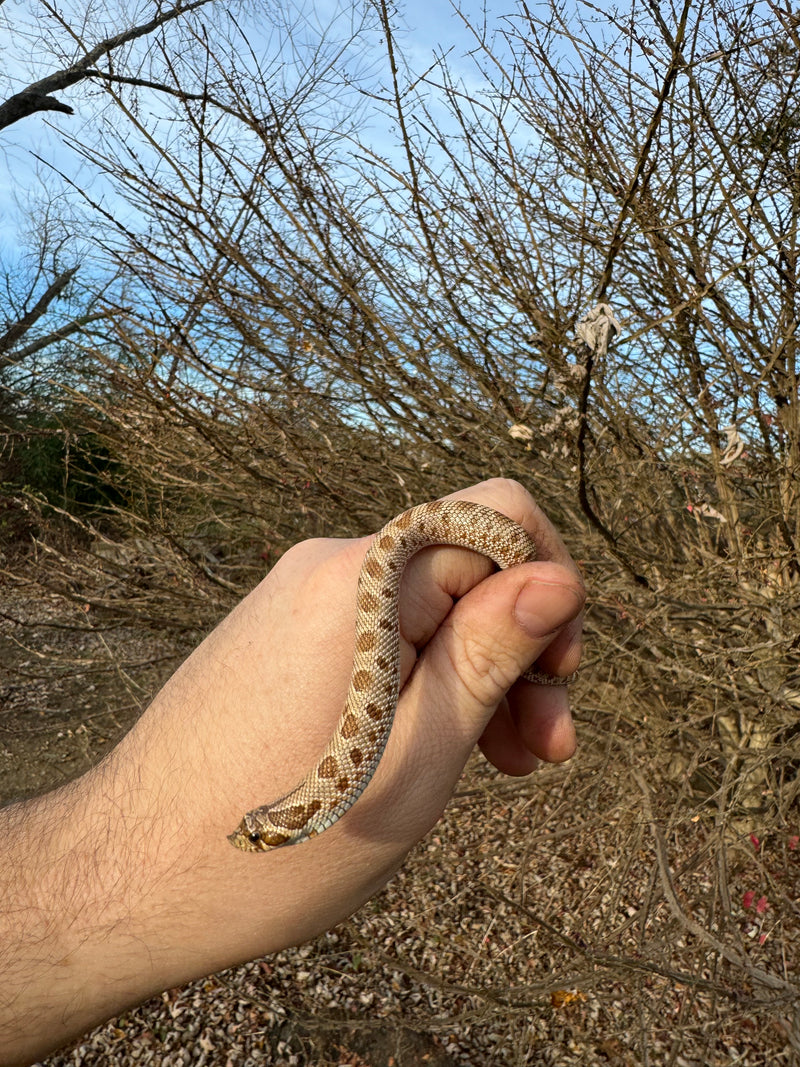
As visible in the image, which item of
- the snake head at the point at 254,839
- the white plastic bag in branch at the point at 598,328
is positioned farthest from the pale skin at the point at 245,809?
the white plastic bag in branch at the point at 598,328

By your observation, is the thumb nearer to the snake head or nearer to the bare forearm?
the snake head

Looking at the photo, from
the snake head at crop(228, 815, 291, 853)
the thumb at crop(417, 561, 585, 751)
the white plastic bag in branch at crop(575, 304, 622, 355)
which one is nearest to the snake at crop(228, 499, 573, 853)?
the snake head at crop(228, 815, 291, 853)

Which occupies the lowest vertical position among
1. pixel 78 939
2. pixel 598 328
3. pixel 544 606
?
pixel 78 939

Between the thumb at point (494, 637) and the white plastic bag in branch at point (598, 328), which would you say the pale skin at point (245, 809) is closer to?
the thumb at point (494, 637)

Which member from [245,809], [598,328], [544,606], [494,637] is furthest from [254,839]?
[598,328]

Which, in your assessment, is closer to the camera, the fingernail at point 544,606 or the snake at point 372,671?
the snake at point 372,671

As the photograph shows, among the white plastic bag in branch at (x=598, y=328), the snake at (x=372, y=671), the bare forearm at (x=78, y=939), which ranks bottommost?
the bare forearm at (x=78, y=939)

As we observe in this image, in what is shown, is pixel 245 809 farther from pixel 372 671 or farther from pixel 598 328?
pixel 598 328
